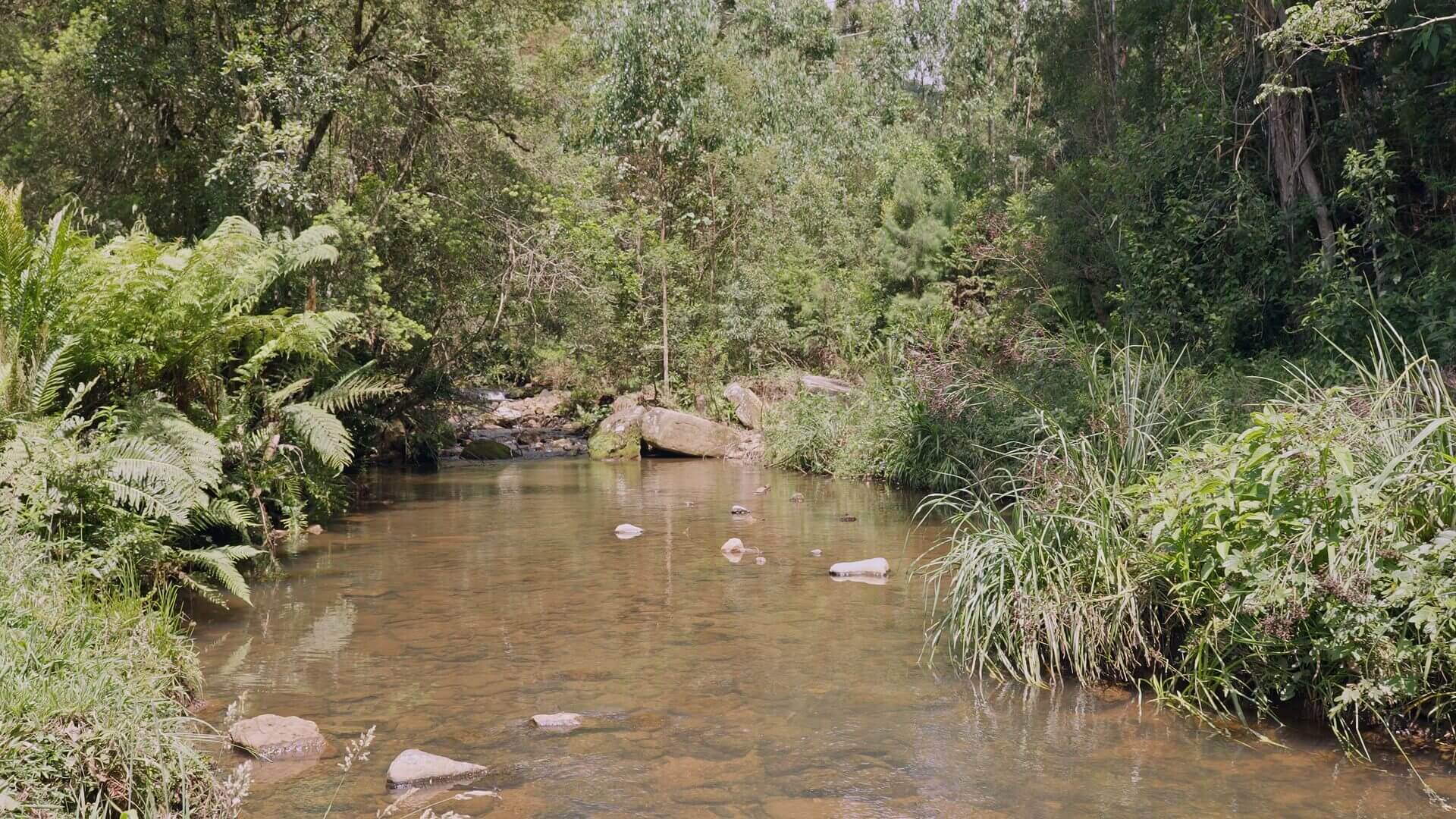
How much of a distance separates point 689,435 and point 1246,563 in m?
15.7

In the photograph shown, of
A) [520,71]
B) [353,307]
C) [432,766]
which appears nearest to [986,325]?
[520,71]

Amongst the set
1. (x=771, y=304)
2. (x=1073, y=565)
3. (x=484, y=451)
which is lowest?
(x=484, y=451)

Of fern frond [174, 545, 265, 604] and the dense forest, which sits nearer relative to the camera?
the dense forest

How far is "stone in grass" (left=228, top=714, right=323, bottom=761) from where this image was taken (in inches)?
195

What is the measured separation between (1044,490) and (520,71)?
11.3 metres

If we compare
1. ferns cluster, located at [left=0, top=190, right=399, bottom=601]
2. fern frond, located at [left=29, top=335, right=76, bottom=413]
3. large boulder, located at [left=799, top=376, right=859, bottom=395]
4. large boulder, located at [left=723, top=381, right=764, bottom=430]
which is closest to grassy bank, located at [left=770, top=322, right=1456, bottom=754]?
ferns cluster, located at [left=0, top=190, right=399, bottom=601]

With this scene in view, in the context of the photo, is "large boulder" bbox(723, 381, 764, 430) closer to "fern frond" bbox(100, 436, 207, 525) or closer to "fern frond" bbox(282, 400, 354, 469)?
"fern frond" bbox(282, 400, 354, 469)

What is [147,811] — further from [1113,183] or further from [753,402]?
[753,402]

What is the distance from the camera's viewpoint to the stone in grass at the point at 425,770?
182 inches

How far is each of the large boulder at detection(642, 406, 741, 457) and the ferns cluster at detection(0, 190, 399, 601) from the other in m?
10.2

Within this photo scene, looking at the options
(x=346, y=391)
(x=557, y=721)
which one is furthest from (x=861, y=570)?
(x=346, y=391)

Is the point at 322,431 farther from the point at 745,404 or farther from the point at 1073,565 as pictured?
the point at 745,404

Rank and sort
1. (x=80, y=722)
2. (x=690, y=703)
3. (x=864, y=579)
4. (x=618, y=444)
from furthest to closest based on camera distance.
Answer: (x=618, y=444) → (x=864, y=579) → (x=690, y=703) → (x=80, y=722)

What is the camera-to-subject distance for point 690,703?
5.79 meters
